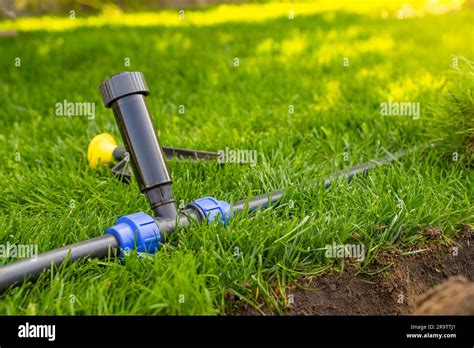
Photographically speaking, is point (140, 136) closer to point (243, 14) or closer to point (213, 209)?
point (213, 209)

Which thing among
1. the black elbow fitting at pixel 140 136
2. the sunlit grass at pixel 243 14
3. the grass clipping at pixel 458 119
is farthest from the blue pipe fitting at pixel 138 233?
the sunlit grass at pixel 243 14

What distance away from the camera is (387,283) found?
6.41 feet

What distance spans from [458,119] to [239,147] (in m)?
0.96

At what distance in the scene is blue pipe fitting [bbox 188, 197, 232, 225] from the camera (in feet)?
6.66

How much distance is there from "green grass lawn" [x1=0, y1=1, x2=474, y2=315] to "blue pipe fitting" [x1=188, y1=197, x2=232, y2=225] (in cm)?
4

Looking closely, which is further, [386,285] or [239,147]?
[239,147]

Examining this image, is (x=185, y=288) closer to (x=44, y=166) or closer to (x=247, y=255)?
(x=247, y=255)

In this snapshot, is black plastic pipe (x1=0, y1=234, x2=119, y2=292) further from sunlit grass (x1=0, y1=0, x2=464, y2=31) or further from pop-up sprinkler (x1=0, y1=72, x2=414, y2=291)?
sunlit grass (x1=0, y1=0, x2=464, y2=31)

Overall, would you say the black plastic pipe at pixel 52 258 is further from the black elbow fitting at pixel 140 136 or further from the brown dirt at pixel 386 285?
the brown dirt at pixel 386 285

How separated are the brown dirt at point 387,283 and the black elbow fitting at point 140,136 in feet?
1.81

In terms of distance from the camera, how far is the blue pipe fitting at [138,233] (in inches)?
74.7

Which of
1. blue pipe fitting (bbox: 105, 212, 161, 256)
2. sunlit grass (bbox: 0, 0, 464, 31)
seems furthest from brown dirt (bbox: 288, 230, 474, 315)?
sunlit grass (bbox: 0, 0, 464, 31)

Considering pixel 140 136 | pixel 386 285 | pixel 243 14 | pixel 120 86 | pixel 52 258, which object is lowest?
pixel 386 285

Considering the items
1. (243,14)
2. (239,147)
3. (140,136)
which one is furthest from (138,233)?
(243,14)
